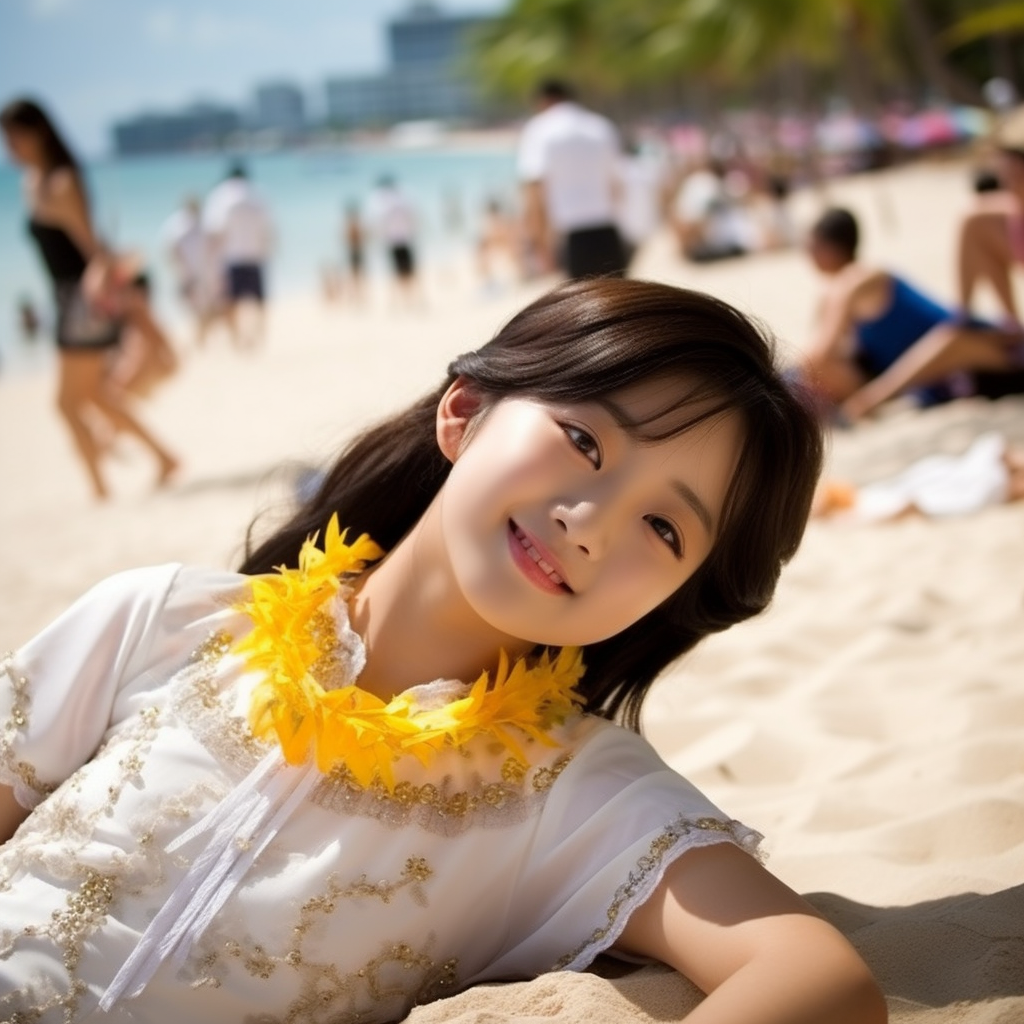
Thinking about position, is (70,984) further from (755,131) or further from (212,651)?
(755,131)

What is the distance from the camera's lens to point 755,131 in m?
50.6

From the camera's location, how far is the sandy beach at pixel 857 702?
1762mm

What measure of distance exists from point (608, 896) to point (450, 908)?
21 cm

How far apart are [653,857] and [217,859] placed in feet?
1.82

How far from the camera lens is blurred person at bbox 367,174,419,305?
17.6 metres

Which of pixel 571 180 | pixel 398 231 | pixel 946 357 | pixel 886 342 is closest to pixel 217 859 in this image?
pixel 946 357

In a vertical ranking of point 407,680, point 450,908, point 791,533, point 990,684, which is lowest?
point 990,684

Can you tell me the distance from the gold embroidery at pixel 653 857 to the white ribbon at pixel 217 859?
0.42 meters

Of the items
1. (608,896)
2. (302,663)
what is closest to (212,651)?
(302,663)

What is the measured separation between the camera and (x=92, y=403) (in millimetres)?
7258

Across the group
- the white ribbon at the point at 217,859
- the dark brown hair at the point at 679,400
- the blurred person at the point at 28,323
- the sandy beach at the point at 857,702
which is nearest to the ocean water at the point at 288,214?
the blurred person at the point at 28,323

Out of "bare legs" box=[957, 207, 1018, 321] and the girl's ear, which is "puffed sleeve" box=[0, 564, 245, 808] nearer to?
the girl's ear

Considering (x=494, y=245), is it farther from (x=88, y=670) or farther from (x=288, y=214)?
(x=288, y=214)

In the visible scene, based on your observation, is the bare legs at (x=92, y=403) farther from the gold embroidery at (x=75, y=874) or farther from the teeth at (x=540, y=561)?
the teeth at (x=540, y=561)
